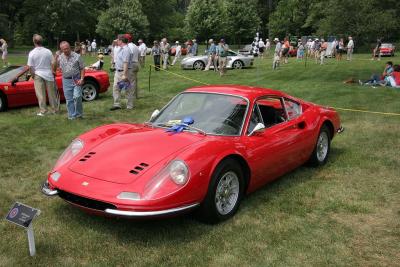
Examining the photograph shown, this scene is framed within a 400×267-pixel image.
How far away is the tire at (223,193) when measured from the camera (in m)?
4.53

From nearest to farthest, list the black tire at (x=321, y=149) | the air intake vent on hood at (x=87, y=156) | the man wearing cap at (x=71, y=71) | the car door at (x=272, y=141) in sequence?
the air intake vent on hood at (x=87, y=156)
the car door at (x=272, y=141)
the black tire at (x=321, y=149)
the man wearing cap at (x=71, y=71)

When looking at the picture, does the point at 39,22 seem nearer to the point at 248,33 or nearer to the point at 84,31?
the point at 84,31

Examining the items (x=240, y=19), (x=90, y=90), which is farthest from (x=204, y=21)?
(x=90, y=90)

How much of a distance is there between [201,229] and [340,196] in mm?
2108

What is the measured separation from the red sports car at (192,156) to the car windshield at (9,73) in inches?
275

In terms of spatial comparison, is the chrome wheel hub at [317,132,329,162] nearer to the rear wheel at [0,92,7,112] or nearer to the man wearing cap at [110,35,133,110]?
the man wearing cap at [110,35,133,110]

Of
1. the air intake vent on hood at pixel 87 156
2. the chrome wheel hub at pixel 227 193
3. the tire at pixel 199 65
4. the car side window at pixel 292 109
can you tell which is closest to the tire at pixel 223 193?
the chrome wheel hub at pixel 227 193

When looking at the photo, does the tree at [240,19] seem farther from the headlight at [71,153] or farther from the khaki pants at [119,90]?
the headlight at [71,153]

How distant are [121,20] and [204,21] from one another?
36.6ft

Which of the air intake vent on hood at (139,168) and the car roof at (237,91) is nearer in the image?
the air intake vent on hood at (139,168)

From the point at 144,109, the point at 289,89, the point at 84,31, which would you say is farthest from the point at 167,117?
the point at 84,31

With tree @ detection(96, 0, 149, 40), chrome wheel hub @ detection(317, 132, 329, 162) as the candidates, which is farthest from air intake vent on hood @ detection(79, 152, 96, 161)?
tree @ detection(96, 0, 149, 40)

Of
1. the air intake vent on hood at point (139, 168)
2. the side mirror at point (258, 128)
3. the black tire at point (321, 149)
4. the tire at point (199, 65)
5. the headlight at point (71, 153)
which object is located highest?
the side mirror at point (258, 128)

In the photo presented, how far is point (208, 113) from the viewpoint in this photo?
5566 millimetres
